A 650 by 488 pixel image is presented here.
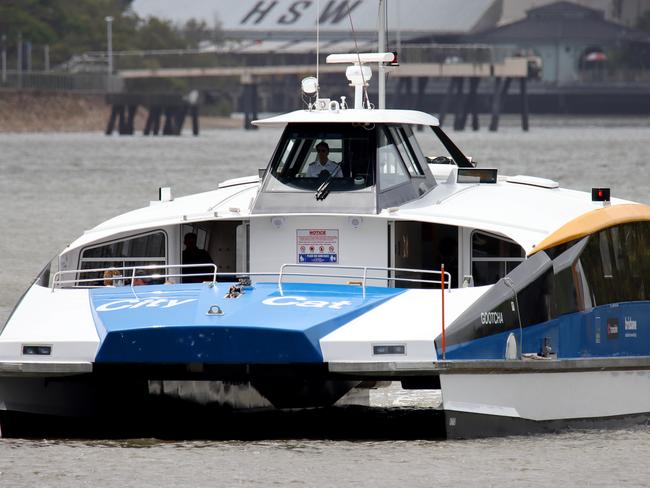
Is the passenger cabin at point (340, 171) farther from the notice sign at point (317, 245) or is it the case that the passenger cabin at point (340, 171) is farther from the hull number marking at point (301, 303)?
the hull number marking at point (301, 303)

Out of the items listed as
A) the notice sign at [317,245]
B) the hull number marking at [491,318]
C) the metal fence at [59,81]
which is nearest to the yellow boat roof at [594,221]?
the hull number marking at [491,318]

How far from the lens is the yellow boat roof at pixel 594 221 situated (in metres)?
15.4

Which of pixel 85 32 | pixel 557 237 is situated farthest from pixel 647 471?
pixel 85 32

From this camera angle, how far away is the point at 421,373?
1392cm

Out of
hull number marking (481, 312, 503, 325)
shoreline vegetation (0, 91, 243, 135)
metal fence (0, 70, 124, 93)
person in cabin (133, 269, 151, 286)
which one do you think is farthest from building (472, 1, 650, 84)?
hull number marking (481, 312, 503, 325)

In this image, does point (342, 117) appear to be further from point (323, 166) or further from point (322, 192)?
point (322, 192)

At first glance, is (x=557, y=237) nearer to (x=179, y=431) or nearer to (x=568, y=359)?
(x=568, y=359)

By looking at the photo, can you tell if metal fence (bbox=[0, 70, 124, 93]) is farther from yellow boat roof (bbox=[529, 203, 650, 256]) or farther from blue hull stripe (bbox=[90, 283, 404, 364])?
blue hull stripe (bbox=[90, 283, 404, 364])

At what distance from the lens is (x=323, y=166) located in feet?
54.6

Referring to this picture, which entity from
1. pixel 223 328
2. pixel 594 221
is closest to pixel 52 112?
pixel 594 221

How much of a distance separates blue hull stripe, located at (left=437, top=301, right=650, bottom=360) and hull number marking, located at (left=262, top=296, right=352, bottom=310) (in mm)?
1067

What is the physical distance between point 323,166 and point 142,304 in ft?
9.19

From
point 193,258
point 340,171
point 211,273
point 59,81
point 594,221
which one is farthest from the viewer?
point 59,81

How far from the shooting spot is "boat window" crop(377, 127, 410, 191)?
16531 mm
